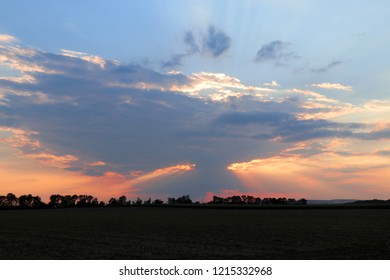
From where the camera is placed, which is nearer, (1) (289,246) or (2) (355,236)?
(1) (289,246)

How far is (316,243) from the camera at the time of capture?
3381 centimetres

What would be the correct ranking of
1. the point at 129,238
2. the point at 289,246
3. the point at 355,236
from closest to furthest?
the point at 289,246 < the point at 129,238 < the point at 355,236

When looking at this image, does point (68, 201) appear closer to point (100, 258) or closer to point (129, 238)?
point (129, 238)

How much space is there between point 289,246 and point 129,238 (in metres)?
13.8

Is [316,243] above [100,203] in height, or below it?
below

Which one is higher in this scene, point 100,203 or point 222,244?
point 100,203

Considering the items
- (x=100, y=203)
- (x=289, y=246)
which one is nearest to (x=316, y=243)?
(x=289, y=246)

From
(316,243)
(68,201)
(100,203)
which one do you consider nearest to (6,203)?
(68,201)
